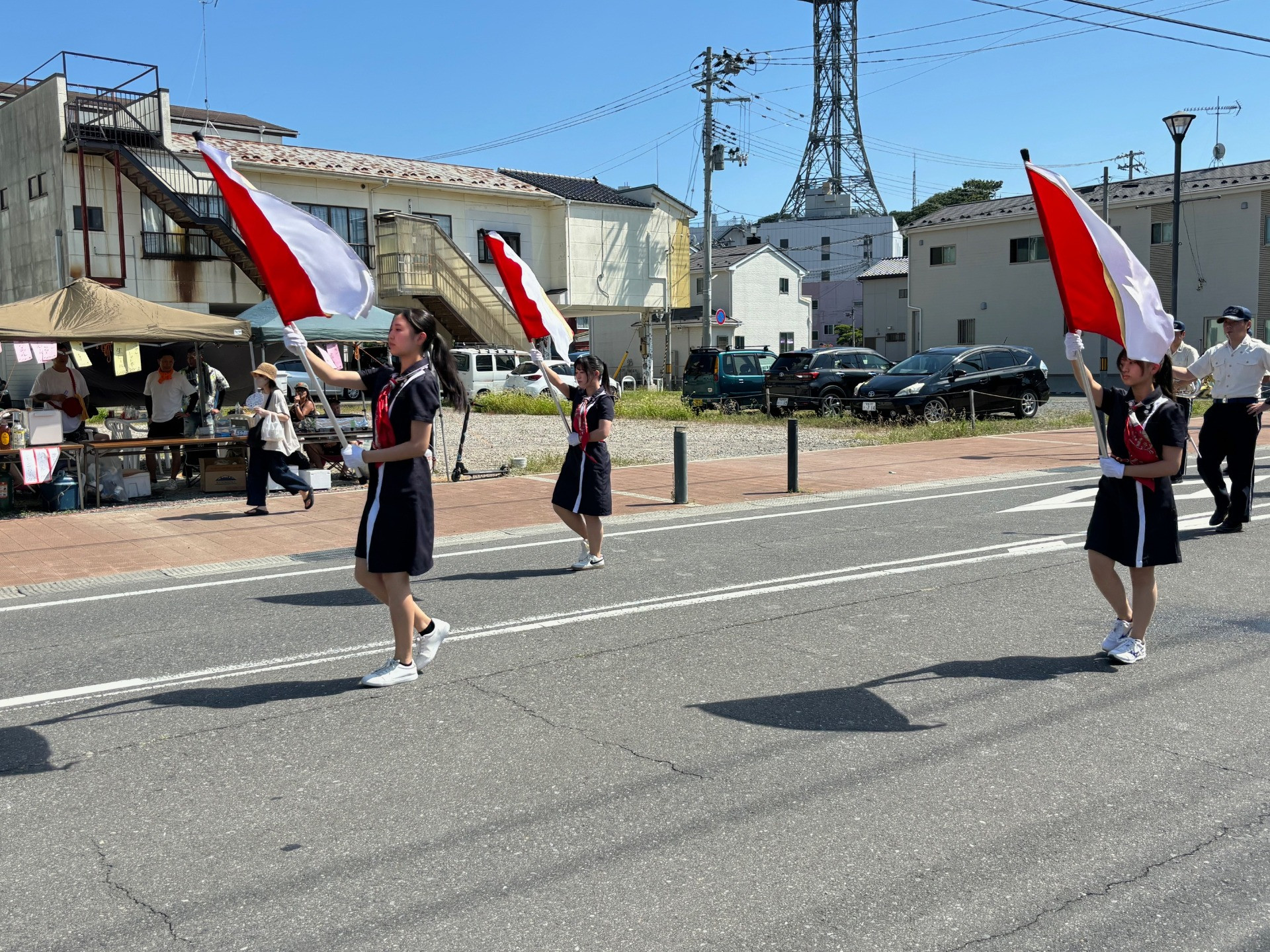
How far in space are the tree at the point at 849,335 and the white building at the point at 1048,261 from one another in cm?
1650

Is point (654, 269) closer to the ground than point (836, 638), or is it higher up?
higher up

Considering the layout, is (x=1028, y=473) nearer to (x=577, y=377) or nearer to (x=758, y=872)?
(x=577, y=377)

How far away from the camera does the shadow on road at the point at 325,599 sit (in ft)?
24.3

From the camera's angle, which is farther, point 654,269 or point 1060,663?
point 654,269

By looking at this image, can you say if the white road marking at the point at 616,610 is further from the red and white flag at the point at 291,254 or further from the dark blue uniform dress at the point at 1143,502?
the dark blue uniform dress at the point at 1143,502

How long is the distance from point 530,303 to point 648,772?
5932 mm

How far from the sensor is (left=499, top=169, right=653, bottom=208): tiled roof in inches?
1533

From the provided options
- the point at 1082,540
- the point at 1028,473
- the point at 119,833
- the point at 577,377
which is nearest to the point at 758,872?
the point at 119,833

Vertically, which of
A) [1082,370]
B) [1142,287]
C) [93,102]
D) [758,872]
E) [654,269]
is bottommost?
[758,872]

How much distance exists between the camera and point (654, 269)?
41.6m

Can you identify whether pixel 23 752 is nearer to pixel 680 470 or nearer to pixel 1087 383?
pixel 1087 383

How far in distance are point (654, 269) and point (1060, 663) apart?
37.0 m

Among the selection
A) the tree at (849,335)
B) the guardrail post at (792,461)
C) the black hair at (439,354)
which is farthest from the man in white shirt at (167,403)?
the tree at (849,335)

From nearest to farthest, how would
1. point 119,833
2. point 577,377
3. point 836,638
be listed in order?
point 119,833
point 836,638
point 577,377
